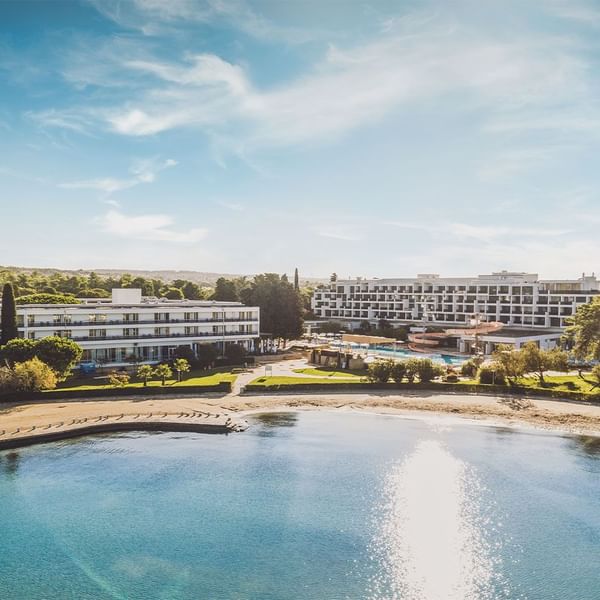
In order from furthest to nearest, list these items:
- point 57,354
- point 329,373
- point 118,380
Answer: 1. point 329,373
2. point 118,380
3. point 57,354

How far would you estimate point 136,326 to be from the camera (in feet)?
257

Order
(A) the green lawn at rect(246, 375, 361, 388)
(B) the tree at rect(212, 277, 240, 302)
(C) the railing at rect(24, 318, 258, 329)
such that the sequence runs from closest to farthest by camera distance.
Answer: (A) the green lawn at rect(246, 375, 361, 388)
(C) the railing at rect(24, 318, 258, 329)
(B) the tree at rect(212, 277, 240, 302)

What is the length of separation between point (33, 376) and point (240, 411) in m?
22.4

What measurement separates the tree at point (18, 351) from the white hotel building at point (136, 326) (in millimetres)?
7484

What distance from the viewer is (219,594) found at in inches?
1072

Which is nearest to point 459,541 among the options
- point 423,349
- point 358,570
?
point 358,570

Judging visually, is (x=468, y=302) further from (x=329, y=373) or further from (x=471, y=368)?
(x=329, y=373)

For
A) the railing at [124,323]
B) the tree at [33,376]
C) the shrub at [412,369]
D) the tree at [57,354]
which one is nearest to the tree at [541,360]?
the shrub at [412,369]

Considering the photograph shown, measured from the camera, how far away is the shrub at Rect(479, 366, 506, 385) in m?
67.9

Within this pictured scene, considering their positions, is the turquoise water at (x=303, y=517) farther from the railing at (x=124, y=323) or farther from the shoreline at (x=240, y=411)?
the railing at (x=124, y=323)

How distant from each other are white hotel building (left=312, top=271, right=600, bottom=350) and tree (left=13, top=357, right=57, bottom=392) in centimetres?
6681

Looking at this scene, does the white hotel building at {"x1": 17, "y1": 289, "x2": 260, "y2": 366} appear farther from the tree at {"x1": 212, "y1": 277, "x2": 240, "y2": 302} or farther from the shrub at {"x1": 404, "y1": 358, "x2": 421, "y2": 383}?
the shrub at {"x1": 404, "y1": 358, "x2": 421, "y2": 383}

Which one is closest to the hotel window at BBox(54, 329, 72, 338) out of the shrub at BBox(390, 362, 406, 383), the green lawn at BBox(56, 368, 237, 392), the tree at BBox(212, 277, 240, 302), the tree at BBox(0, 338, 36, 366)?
the green lawn at BBox(56, 368, 237, 392)

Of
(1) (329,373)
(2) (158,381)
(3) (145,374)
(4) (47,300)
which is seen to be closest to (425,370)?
(1) (329,373)
